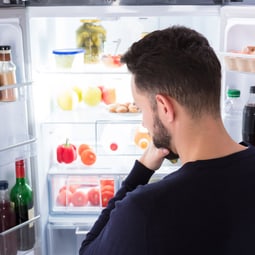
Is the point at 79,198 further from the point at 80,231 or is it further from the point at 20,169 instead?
the point at 20,169

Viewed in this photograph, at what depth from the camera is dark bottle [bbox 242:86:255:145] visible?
1818mm

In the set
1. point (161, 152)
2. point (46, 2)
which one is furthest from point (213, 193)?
point (46, 2)

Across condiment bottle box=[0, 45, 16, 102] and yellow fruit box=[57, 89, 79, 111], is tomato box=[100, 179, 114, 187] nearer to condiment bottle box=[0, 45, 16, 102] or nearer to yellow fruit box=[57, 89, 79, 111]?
yellow fruit box=[57, 89, 79, 111]

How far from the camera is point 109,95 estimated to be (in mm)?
2307

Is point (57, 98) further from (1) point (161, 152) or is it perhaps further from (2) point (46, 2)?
(1) point (161, 152)

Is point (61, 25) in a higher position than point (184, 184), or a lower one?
higher

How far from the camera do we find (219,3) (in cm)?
183

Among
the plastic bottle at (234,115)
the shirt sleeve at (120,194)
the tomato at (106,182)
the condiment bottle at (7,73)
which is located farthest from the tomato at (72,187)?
the shirt sleeve at (120,194)

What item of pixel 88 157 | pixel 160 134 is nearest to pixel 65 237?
pixel 88 157

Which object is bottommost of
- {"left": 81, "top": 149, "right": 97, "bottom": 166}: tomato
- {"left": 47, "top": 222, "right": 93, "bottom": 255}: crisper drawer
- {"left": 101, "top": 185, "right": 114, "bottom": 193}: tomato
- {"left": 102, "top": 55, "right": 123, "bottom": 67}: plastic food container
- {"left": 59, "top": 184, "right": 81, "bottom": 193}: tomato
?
{"left": 47, "top": 222, "right": 93, "bottom": 255}: crisper drawer

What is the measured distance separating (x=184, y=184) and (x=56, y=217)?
1.42 m

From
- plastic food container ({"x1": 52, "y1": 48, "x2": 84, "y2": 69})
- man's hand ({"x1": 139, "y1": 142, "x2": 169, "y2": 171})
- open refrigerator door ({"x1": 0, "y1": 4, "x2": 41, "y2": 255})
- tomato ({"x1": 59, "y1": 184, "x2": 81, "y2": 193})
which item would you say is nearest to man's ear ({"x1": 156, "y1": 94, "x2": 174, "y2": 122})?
man's hand ({"x1": 139, "y1": 142, "x2": 169, "y2": 171})

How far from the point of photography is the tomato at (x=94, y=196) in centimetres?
228

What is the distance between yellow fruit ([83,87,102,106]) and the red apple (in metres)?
0.03
